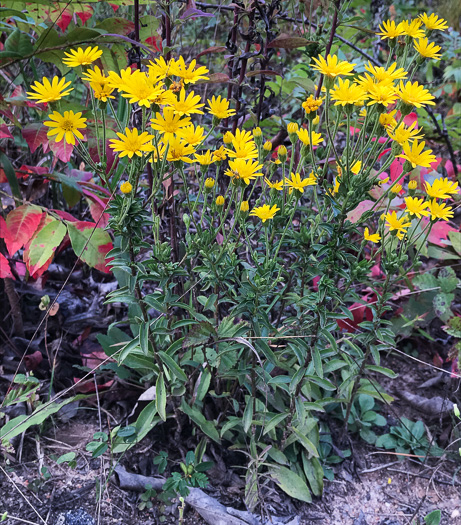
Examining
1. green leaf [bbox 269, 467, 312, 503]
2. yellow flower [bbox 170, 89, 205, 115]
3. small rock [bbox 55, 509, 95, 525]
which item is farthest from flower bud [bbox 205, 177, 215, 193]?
small rock [bbox 55, 509, 95, 525]

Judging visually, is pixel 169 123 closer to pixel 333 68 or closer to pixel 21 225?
pixel 333 68

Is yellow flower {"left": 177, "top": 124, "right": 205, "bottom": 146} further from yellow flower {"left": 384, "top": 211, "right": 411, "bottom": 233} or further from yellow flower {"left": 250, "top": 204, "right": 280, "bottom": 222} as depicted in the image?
yellow flower {"left": 384, "top": 211, "right": 411, "bottom": 233}

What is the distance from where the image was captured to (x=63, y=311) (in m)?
2.17

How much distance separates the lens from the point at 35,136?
5.21 feet

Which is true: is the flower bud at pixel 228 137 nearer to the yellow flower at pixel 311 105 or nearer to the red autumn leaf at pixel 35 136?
the yellow flower at pixel 311 105

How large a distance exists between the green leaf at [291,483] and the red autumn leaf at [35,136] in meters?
1.39

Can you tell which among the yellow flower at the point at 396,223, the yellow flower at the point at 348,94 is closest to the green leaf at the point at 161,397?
the yellow flower at the point at 396,223

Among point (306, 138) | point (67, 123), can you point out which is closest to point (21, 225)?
point (67, 123)

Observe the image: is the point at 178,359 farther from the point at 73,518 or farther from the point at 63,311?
the point at 63,311

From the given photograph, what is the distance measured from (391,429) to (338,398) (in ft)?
1.07

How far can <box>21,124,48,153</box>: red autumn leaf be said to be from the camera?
1570 millimetres

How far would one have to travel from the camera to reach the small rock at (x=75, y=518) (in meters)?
1.52

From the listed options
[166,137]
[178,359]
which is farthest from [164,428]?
[166,137]

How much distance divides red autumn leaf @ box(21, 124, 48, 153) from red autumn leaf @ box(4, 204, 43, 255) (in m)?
0.21
